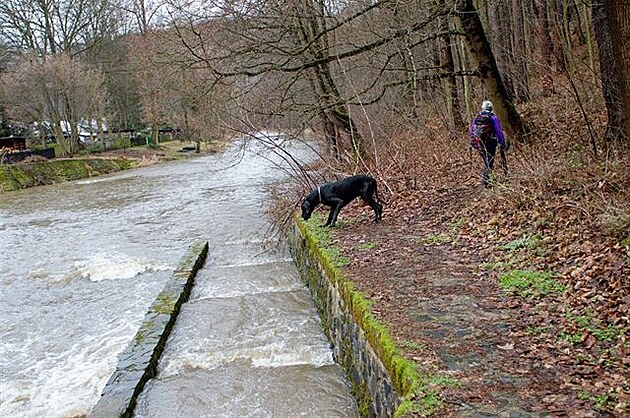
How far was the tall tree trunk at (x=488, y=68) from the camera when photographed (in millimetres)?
11453

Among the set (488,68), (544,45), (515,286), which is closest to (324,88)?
(488,68)

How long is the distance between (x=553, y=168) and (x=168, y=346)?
19.6ft

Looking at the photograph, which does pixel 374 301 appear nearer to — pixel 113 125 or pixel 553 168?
pixel 553 168

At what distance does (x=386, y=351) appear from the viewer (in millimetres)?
4734

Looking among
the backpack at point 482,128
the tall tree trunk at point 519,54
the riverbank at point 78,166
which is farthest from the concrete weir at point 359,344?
the riverbank at point 78,166

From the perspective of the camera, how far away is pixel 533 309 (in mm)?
5203

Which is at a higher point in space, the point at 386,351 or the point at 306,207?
the point at 306,207

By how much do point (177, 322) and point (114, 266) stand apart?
476cm

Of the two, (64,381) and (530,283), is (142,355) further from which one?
(530,283)

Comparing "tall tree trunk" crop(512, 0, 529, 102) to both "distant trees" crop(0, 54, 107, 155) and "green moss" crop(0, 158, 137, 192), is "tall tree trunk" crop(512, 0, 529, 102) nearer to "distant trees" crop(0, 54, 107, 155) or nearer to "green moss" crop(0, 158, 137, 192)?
"green moss" crop(0, 158, 137, 192)

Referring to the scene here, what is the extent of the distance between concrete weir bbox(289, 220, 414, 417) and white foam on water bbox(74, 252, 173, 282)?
4826 millimetres

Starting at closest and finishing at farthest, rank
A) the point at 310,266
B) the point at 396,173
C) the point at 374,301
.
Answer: the point at 374,301 → the point at 310,266 → the point at 396,173

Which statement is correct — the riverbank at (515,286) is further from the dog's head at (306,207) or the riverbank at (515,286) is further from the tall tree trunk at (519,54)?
the tall tree trunk at (519,54)

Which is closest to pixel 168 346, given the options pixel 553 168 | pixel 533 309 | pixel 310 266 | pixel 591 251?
pixel 310 266
